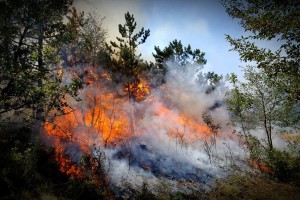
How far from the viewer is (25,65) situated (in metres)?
7.66

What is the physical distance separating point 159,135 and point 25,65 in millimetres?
19610

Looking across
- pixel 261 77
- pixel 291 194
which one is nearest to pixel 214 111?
pixel 261 77

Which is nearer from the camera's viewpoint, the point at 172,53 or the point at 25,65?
the point at 25,65

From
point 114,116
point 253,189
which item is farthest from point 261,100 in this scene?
point 114,116

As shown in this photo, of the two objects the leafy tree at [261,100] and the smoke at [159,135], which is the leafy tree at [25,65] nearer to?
the smoke at [159,135]

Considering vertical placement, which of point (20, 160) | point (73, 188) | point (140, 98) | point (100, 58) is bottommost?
point (73, 188)

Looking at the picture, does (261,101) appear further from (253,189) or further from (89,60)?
(89,60)

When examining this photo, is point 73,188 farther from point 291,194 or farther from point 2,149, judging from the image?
point 291,194

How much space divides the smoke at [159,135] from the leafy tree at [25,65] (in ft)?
24.2

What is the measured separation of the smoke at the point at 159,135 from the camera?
15.9 metres

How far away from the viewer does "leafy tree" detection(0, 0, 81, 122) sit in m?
7.65

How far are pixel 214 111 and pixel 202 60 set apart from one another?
822 centimetres

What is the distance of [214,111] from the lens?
119ft

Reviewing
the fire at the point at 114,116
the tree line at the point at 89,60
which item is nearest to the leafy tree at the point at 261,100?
the tree line at the point at 89,60
